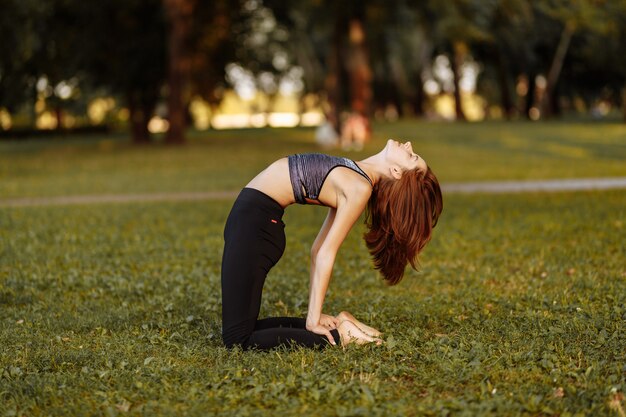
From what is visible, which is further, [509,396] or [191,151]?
[191,151]

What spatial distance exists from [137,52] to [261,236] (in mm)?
37282

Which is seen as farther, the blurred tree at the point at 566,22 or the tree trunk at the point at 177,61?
the tree trunk at the point at 177,61

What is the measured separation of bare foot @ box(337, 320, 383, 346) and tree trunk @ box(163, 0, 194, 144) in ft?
107

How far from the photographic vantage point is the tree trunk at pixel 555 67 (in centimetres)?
5811

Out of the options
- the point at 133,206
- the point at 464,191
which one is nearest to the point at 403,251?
the point at 133,206

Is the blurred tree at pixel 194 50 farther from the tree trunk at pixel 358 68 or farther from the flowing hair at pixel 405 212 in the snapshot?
the flowing hair at pixel 405 212

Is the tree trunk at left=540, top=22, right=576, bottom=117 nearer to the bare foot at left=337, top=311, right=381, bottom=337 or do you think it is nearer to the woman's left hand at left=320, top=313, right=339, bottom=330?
the bare foot at left=337, top=311, right=381, bottom=337

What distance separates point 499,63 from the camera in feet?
208

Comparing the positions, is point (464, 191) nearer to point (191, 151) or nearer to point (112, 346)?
point (112, 346)

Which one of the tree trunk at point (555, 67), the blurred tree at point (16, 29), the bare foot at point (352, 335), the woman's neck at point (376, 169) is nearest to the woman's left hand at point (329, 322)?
the bare foot at point (352, 335)

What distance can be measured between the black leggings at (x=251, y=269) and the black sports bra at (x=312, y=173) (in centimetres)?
21

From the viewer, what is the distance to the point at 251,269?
235 inches

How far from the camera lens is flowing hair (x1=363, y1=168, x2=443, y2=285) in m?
5.83

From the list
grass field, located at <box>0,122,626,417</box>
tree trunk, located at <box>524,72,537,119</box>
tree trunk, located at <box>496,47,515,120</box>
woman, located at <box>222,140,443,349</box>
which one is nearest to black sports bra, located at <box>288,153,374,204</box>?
woman, located at <box>222,140,443,349</box>
